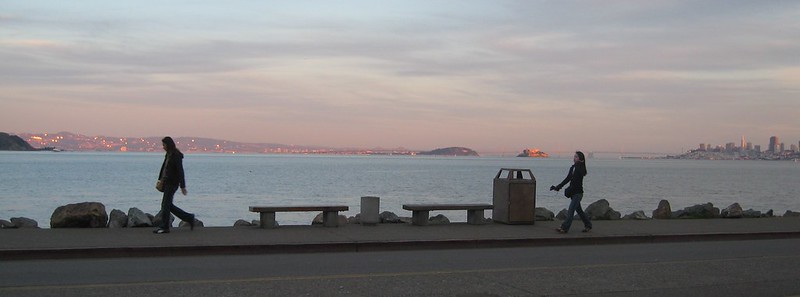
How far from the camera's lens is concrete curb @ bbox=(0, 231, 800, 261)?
1175 cm

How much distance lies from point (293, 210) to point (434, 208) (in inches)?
120

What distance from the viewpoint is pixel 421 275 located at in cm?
1055

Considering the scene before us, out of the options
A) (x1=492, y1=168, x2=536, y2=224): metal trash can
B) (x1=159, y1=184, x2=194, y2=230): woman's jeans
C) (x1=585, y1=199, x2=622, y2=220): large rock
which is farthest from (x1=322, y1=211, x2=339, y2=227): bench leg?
(x1=585, y1=199, x2=622, y2=220): large rock

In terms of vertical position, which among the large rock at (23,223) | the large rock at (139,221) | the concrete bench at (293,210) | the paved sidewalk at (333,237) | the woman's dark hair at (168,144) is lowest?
the large rock at (23,223)

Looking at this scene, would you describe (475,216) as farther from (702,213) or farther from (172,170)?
(702,213)

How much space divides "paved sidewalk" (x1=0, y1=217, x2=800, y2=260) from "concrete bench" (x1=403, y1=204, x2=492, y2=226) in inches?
10.5

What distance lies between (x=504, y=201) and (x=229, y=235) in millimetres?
6053

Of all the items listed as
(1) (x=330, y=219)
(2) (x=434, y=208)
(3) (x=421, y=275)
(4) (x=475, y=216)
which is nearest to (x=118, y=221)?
(1) (x=330, y=219)

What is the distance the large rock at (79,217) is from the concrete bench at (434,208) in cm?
588

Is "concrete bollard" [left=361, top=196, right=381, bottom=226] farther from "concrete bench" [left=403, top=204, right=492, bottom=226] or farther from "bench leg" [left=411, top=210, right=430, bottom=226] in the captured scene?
"bench leg" [left=411, top=210, right=430, bottom=226]

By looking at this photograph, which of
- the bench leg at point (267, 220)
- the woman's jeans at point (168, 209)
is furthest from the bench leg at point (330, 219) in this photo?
the woman's jeans at point (168, 209)

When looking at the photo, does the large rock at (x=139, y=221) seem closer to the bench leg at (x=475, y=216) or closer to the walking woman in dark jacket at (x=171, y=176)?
the walking woman in dark jacket at (x=171, y=176)

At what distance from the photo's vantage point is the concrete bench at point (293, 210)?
15352 millimetres

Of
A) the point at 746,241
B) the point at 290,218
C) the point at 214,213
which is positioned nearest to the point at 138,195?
the point at 214,213
